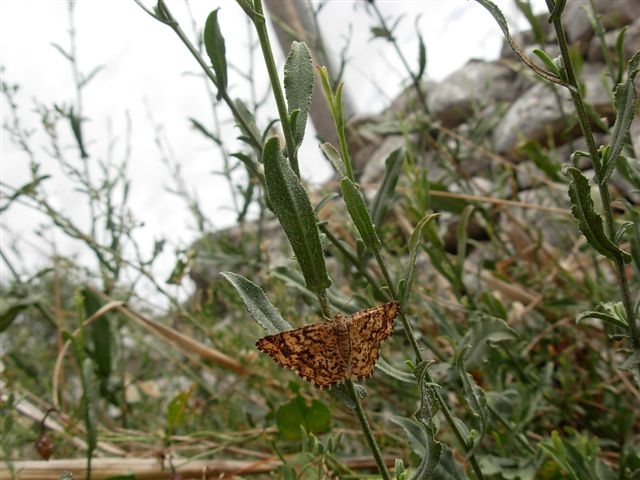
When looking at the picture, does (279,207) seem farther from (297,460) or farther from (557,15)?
(297,460)

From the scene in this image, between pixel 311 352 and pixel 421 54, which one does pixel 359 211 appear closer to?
pixel 311 352

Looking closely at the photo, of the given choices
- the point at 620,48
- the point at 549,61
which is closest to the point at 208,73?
the point at 549,61

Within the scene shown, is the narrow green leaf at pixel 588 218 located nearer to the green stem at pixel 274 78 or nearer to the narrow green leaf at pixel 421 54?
the green stem at pixel 274 78

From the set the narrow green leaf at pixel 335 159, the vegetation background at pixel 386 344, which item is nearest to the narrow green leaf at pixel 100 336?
the vegetation background at pixel 386 344

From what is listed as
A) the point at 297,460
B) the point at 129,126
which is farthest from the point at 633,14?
the point at 297,460

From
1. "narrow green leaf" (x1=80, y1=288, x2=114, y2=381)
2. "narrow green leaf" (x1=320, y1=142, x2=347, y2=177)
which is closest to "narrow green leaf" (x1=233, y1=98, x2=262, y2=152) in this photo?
"narrow green leaf" (x1=320, y1=142, x2=347, y2=177)
